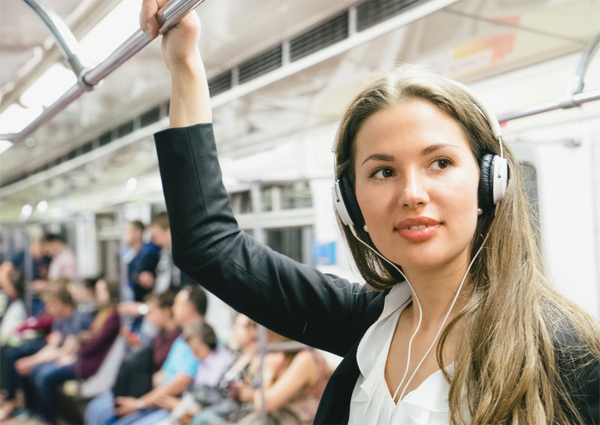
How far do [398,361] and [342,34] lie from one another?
192 centimetres

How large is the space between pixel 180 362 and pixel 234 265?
2860 millimetres

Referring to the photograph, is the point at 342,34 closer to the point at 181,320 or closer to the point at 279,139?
the point at 279,139

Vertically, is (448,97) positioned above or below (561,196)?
above

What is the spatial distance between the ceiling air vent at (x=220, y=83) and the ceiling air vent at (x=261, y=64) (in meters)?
0.15

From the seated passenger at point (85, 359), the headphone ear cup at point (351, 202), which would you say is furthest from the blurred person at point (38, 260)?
the headphone ear cup at point (351, 202)

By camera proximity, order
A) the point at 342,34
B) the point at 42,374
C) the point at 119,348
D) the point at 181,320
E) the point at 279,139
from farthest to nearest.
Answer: the point at 42,374 < the point at 119,348 < the point at 279,139 < the point at 181,320 < the point at 342,34

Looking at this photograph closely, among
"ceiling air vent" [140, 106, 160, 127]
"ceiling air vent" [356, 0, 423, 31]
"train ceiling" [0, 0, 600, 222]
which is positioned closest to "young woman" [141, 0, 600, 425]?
"train ceiling" [0, 0, 600, 222]

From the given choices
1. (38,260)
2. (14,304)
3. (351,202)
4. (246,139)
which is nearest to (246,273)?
(351,202)

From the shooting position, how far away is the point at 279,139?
4125mm

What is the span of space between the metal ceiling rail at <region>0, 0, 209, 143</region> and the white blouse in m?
0.66

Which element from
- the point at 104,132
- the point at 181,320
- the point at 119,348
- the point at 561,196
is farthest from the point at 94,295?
the point at 561,196

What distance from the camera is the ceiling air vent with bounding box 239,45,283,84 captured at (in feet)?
9.34

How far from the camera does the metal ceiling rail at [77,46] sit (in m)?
0.85

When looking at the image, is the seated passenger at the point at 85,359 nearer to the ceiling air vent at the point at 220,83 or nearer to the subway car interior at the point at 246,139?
the subway car interior at the point at 246,139
